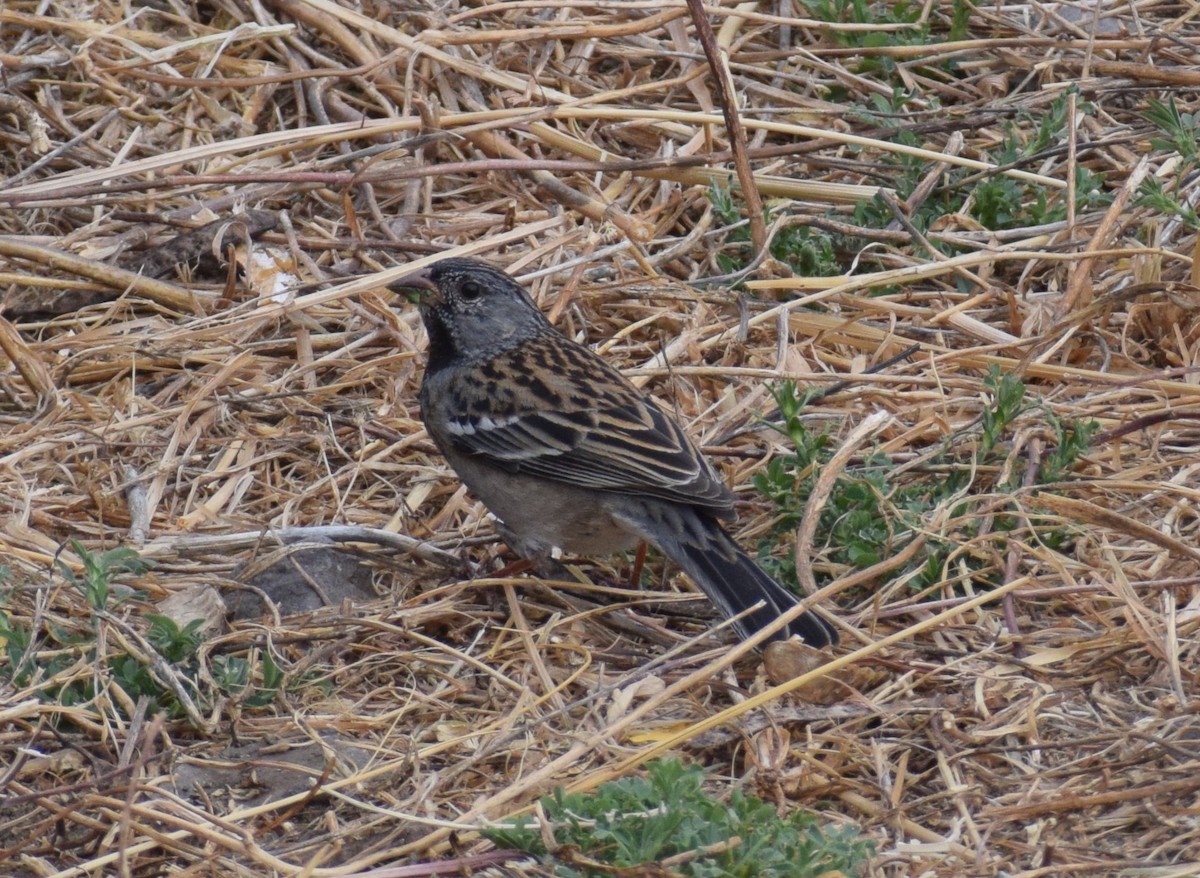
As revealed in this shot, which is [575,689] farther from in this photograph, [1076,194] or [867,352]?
[1076,194]

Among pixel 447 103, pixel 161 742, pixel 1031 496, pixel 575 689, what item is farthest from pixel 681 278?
pixel 161 742

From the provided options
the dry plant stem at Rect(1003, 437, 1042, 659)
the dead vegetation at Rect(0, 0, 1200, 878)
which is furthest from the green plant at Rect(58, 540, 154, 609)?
the dry plant stem at Rect(1003, 437, 1042, 659)

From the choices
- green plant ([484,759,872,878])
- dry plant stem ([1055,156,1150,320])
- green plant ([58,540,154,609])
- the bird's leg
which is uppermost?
green plant ([58,540,154,609])

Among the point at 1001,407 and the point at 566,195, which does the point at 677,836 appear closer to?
the point at 1001,407

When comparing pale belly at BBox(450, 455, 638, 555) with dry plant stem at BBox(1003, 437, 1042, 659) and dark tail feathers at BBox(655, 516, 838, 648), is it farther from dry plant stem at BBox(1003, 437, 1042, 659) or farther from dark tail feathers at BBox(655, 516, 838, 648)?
dry plant stem at BBox(1003, 437, 1042, 659)

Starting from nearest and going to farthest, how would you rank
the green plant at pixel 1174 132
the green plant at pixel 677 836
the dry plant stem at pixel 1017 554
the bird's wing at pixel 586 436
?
the green plant at pixel 677 836 → the dry plant stem at pixel 1017 554 → the bird's wing at pixel 586 436 → the green plant at pixel 1174 132

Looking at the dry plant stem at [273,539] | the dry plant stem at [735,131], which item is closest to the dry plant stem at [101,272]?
the dry plant stem at [273,539]

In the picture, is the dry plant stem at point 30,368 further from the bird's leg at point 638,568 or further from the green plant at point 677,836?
the green plant at point 677,836

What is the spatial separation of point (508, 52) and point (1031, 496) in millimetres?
3831

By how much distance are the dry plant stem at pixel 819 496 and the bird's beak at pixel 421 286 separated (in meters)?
1.76

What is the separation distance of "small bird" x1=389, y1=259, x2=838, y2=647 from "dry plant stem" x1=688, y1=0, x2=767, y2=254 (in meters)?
1.07

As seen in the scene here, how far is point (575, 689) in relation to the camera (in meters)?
5.02

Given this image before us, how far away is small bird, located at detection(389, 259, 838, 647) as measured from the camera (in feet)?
17.4

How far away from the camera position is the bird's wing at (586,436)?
544 cm
